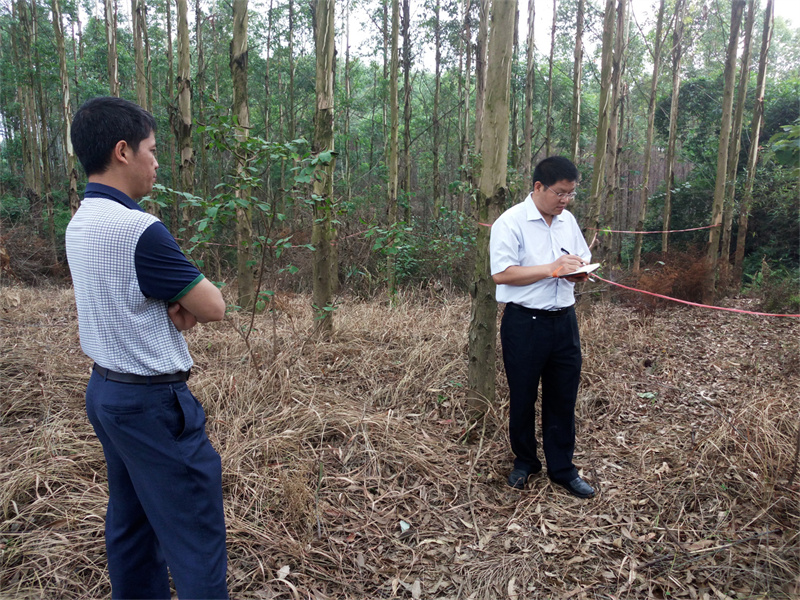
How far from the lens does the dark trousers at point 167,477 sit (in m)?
1.46

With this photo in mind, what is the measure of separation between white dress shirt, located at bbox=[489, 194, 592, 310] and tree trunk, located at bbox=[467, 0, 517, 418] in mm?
582

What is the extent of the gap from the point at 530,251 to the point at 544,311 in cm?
35

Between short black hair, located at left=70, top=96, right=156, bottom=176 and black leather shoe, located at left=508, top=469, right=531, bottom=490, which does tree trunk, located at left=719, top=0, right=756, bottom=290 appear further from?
short black hair, located at left=70, top=96, right=156, bottom=176

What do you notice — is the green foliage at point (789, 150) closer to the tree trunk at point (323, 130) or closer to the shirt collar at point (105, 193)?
the shirt collar at point (105, 193)

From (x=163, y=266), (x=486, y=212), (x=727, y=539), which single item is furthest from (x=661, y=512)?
(x=163, y=266)

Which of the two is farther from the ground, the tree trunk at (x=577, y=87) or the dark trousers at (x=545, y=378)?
the tree trunk at (x=577, y=87)

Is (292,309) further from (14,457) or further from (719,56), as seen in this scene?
(719,56)

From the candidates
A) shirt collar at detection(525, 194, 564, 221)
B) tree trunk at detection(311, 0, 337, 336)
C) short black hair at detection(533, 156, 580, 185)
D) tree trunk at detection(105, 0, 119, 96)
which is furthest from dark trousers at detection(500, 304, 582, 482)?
→ tree trunk at detection(105, 0, 119, 96)

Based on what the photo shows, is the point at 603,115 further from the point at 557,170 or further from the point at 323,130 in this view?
the point at 557,170

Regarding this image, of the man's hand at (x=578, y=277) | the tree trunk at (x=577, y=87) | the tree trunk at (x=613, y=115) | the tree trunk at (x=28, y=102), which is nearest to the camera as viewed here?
the man's hand at (x=578, y=277)

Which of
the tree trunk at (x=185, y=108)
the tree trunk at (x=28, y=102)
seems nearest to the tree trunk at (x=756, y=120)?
the tree trunk at (x=185, y=108)

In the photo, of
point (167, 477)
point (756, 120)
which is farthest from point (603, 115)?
point (167, 477)

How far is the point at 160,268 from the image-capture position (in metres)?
1.42

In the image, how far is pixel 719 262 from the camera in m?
8.74
